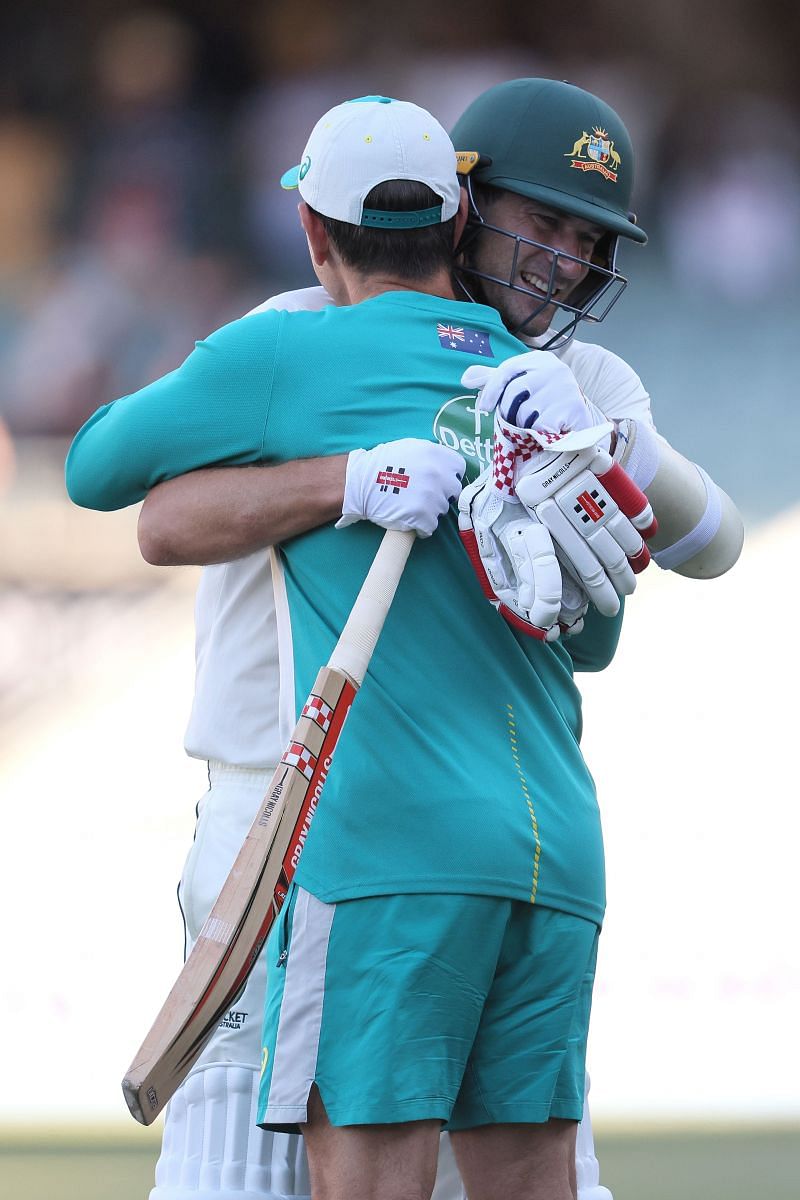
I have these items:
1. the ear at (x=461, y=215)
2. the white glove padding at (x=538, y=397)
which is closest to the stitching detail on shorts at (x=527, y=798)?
the white glove padding at (x=538, y=397)

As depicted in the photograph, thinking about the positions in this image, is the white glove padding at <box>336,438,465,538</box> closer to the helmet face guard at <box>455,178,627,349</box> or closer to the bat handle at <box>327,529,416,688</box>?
the bat handle at <box>327,529,416,688</box>

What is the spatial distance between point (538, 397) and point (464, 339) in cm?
20

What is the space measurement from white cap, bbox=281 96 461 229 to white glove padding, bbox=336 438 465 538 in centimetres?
25

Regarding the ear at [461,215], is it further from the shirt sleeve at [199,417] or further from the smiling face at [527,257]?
the shirt sleeve at [199,417]

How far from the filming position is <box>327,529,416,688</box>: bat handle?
4.80 ft

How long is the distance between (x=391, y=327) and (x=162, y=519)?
279mm

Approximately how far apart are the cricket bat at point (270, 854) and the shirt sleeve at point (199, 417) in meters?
0.19

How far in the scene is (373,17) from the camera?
441 centimetres

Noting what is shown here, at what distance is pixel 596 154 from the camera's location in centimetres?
199

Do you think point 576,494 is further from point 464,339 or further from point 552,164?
point 552,164

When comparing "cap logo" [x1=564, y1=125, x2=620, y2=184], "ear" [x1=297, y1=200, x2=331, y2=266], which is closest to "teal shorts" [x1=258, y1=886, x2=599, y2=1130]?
"ear" [x1=297, y1=200, x2=331, y2=266]

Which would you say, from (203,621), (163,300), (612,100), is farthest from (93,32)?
(203,621)

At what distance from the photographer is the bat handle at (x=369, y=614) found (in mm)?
1464

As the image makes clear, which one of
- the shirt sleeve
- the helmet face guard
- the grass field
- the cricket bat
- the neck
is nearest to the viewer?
the cricket bat
